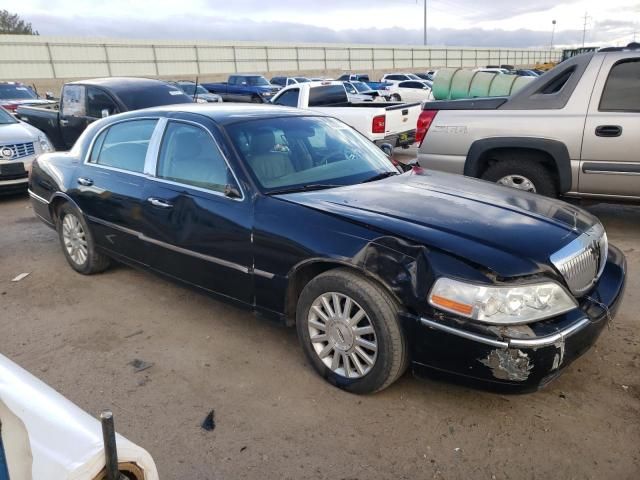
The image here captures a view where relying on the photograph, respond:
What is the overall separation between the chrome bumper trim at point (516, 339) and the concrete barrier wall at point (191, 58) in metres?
41.6

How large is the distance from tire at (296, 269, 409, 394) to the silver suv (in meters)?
3.54

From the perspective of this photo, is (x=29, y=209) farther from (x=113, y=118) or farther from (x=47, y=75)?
(x=47, y=75)

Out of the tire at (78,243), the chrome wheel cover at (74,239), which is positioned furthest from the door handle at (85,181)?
the chrome wheel cover at (74,239)

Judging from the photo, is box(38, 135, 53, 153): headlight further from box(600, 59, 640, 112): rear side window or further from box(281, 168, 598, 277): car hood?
box(600, 59, 640, 112): rear side window

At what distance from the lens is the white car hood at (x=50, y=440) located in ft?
3.97

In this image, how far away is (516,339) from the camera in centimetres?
252

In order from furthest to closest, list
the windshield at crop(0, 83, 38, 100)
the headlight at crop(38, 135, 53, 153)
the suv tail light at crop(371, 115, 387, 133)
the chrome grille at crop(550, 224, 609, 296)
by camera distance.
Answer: the windshield at crop(0, 83, 38, 100)
the suv tail light at crop(371, 115, 387, 133)
the headlight at crop(38, 135, 53, 153)
the chrome grille at crop(550, 224, 609, 296)

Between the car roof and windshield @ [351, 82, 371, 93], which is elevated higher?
the car roof

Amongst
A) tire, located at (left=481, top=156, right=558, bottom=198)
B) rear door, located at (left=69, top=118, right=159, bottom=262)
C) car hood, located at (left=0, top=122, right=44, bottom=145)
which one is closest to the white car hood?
rear door, located at (left=69, top=118, right=159, bottom=262)

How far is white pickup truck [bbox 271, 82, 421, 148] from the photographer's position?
30.6 feet

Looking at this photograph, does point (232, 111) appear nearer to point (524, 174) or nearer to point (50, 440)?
point (50, 440)

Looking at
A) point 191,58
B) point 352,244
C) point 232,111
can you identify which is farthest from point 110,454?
point 191,58

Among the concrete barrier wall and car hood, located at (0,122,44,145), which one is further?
the concrete barrier wall

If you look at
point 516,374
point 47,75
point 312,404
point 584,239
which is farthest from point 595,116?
point 47,75
